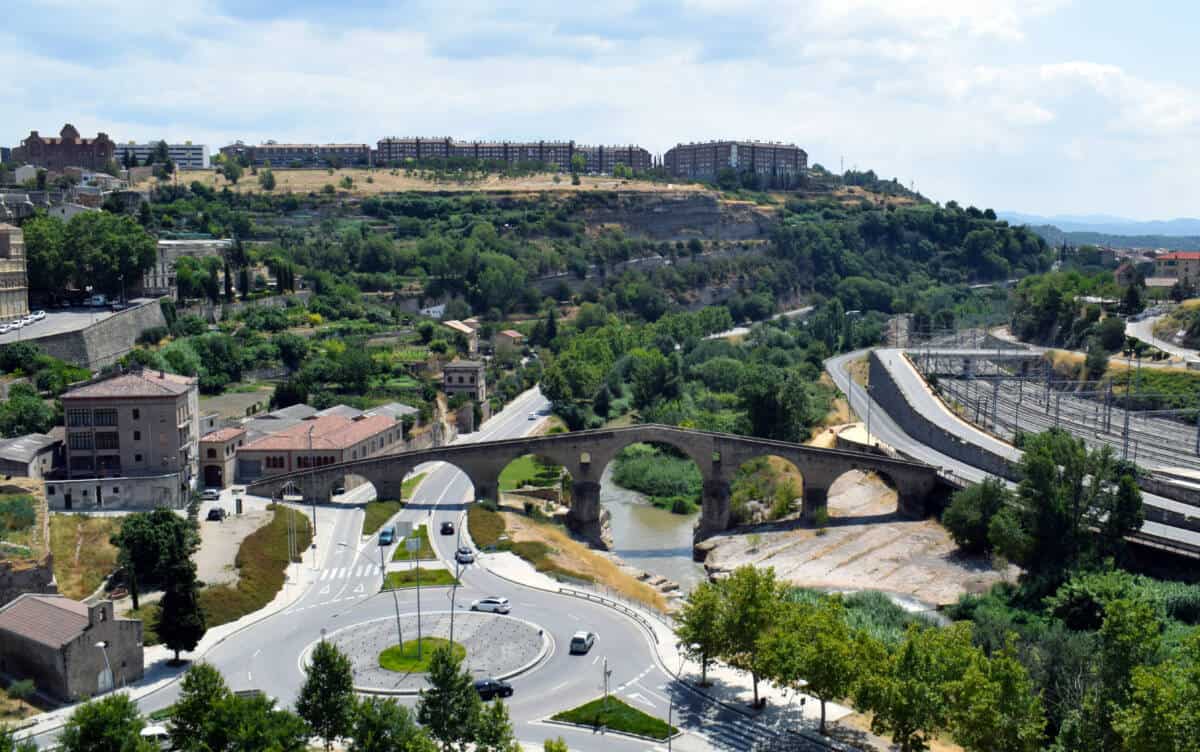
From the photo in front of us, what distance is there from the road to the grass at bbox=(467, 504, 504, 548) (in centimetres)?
126

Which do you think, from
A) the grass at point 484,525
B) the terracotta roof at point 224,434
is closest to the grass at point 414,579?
the grass at point 484,525

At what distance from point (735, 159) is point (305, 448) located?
426ft

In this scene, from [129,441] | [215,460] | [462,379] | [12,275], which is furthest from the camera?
[462,379]

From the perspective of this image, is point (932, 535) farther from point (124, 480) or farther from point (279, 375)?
point (279, 375)

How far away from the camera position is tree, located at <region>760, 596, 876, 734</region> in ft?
91.2

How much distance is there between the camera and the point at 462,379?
71.0 m

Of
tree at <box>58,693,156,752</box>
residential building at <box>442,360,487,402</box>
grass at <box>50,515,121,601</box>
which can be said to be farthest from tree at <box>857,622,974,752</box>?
residential building at <box>442,360,487,402</box>

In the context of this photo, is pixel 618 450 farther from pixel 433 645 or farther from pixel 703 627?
pixel 703 627

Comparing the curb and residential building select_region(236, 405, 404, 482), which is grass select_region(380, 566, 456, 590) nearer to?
the curb

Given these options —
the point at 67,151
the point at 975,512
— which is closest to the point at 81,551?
the point at 975,512

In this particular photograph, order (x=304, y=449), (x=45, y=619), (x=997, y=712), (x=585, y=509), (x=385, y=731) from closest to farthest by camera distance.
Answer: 1. (x=385, y=731)
2. (x=997, y=712)
3. (x=45, y=619)
4. (x=304, y=449)
5. (x=585, y=509)

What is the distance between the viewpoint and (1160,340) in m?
75.5

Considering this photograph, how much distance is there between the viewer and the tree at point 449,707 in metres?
25.0

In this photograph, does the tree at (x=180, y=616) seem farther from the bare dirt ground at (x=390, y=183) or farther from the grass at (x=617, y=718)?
the bare dirt ground at (x=390, y=183)
